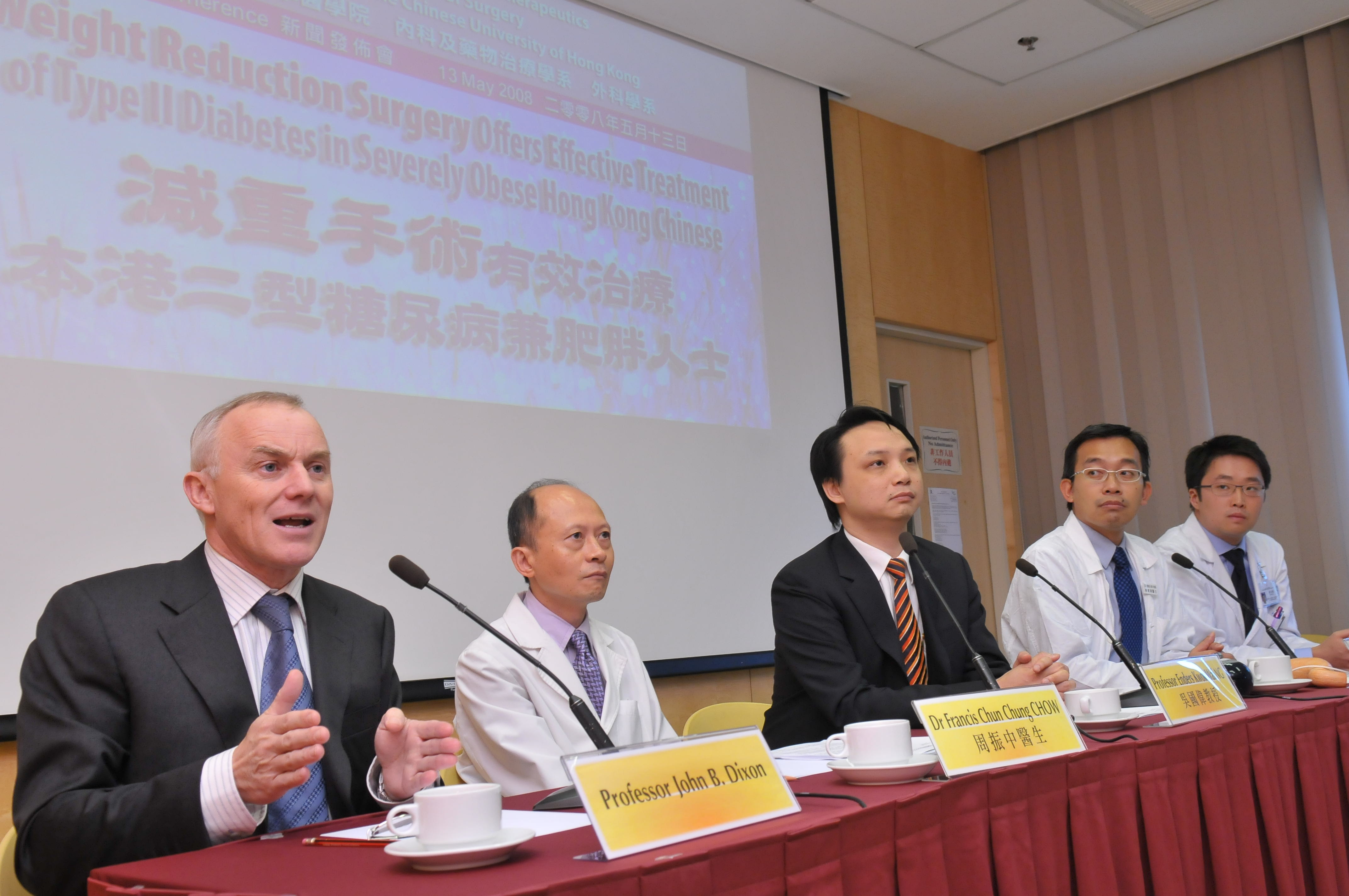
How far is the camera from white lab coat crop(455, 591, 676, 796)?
1.88m

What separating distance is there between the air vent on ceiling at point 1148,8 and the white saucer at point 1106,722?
10.0 feet

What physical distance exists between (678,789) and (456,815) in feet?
0.68

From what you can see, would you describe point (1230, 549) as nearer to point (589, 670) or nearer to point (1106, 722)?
point (1106, 722)

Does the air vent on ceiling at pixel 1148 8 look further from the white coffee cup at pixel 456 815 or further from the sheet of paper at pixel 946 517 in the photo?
the white coffee cup at pixel 456 815

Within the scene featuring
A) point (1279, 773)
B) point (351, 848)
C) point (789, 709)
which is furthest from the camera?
point (789, 709)

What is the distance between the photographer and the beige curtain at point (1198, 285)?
403 centimetres

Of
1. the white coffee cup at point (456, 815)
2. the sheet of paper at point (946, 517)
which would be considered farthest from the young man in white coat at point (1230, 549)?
the white coffee cup at point (456, 815)

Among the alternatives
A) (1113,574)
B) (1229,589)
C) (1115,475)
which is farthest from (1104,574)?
(1229,589)

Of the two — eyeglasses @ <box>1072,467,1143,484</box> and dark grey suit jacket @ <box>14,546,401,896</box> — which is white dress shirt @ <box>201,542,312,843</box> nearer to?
dark grey suit jacket @ <box>14,546,401,896</box>

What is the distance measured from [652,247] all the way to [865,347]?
122 cm

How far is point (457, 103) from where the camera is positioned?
307 cm

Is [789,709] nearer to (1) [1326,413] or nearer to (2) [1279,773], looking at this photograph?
(2) [1279,773]

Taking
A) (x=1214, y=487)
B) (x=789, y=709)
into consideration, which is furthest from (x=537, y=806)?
(x=1214, y=487)

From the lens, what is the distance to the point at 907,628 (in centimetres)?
215
